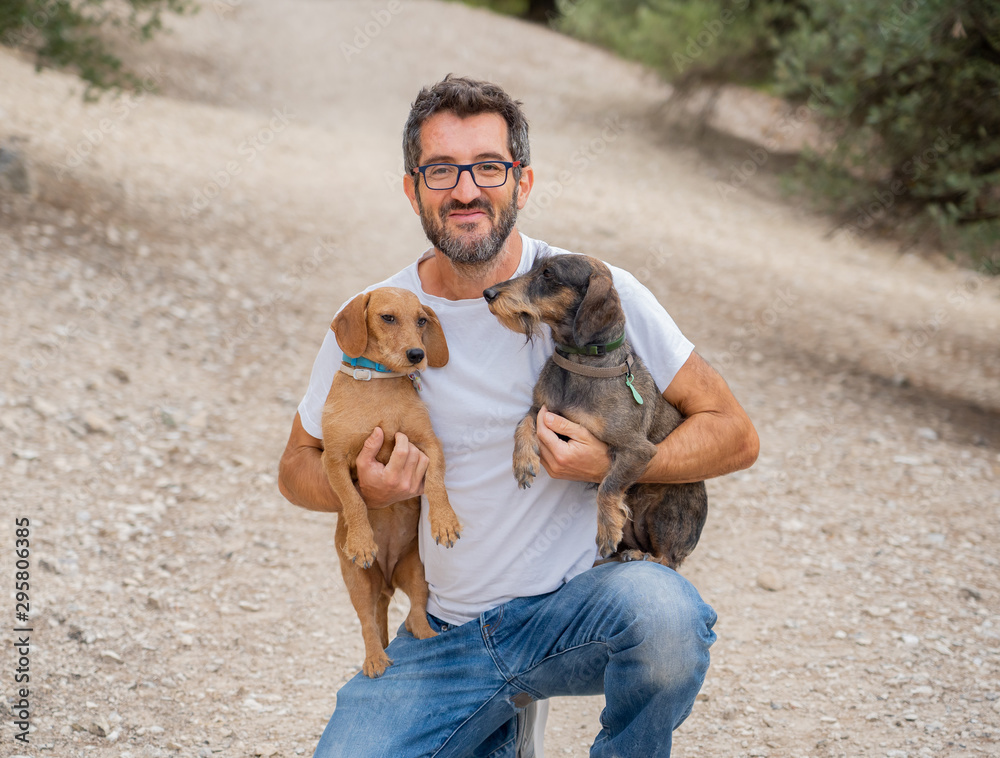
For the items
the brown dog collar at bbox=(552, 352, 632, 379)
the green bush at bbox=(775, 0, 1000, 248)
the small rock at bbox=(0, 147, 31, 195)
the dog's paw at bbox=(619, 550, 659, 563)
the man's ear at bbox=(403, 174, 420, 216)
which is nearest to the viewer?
the brown dog collar at bbox=(552, 352, 632, 379)

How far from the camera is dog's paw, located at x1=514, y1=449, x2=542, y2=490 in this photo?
10.2 ft

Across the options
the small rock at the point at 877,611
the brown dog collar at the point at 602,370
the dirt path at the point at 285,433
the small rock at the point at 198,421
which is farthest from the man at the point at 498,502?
the small rock at the point at 198,421

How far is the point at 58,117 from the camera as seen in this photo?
39.7 ft

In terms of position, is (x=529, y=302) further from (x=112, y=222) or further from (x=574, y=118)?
(x=574, y=118)

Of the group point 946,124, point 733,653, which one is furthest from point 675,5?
point 733,653

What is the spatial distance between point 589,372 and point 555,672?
1078 mm

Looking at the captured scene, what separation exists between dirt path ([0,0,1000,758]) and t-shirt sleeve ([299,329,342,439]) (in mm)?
1676

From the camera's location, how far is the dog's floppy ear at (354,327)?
3.19 metres

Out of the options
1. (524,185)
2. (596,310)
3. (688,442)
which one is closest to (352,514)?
(596,310)

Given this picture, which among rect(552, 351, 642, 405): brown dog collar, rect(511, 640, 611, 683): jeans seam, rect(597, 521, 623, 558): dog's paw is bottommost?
rect(511, 640, 611, 683): jeans seam

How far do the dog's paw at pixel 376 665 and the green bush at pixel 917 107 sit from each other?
22.6 ft

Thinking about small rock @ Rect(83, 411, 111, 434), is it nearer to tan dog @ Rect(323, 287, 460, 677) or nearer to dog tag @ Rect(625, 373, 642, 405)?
tan dog @ Rect(323, 287, 460, 677)

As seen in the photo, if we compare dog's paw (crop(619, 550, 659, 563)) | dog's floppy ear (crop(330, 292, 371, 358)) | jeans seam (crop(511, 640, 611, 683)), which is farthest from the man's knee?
dog's floppy ear (crop(330, 292, 371, 358))

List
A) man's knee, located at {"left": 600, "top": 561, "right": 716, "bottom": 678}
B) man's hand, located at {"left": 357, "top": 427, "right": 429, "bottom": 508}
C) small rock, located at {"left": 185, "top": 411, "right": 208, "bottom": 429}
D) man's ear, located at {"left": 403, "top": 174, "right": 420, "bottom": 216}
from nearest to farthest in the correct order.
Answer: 1. man's knee, located at {"left": 600, "top": 561, "right": 716, "bottom": 678}
2. man's hand, located at {"left": 357, "top": 427, "right": 429, "bottom": 508}
3. man's ear, located at {"left": 403, "top": 174, "right": 420, "bottom": 216}
4. small rock, located at {"left": 185, "top": 411, "right": 208, "bottom": 429}
